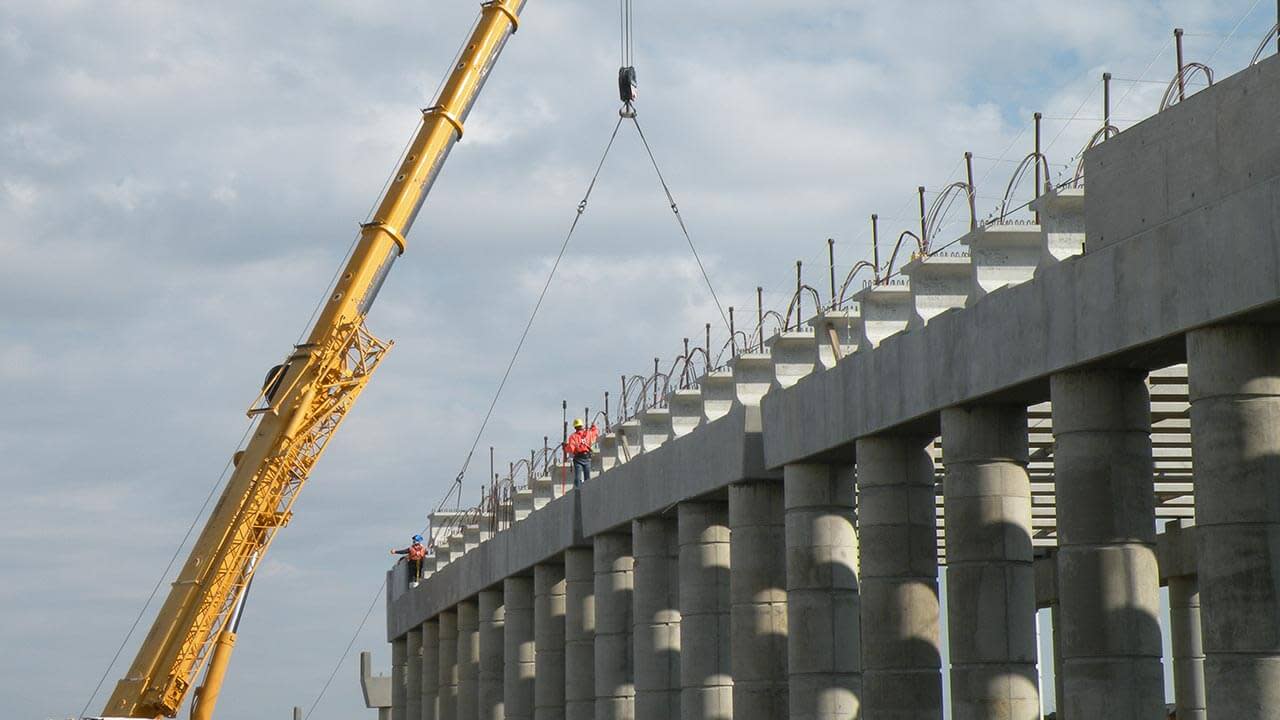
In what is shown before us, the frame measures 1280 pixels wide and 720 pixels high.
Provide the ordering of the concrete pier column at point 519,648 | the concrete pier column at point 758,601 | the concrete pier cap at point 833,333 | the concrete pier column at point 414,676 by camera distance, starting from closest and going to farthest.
A: the concrete pier cap at point 833,333 → the concrete pier column at point 758,601 → the concrete pier column at point 519,648 → the concrete pier column at point 414,676

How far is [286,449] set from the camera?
44.2m

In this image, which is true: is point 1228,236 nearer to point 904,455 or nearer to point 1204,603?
point 1204,603

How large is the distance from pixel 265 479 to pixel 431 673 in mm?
28232

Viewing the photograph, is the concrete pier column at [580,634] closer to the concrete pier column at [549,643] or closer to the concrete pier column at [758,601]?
the concrete pier column at [549,643]

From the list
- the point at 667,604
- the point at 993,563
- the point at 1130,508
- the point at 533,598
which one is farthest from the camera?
the point at 533,598

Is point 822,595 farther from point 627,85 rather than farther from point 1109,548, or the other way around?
point 627,85

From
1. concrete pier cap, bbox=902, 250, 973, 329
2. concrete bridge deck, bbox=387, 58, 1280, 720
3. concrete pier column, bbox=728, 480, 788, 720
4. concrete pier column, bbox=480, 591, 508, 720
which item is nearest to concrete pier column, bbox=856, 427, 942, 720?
concrete bridge deck, bbox=387, 58, 1280, 720

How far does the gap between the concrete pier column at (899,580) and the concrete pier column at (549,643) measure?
831 inches

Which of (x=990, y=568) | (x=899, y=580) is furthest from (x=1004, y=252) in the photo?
(x=899, y=580)

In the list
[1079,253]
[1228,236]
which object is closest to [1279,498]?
[1228,236]

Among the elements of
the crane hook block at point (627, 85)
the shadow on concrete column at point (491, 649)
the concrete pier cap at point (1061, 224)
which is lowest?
the shadow on concrete column at point (491, 649)

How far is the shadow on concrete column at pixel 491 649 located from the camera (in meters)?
59.9

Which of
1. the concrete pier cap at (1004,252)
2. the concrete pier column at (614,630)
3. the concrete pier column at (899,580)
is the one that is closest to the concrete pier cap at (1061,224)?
the concrete pier cap at (1004,252)

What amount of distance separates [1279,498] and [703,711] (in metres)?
18.9
